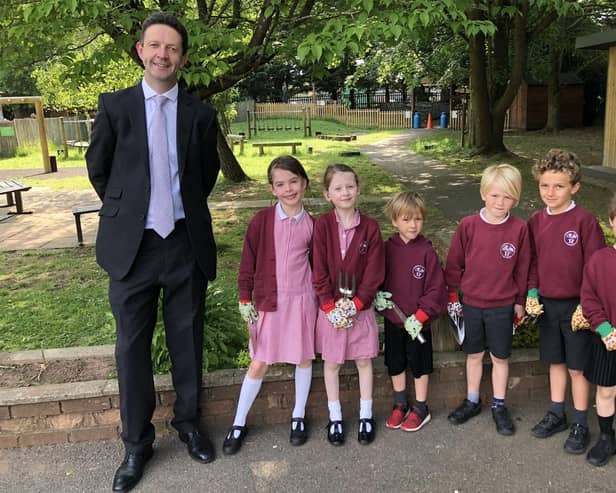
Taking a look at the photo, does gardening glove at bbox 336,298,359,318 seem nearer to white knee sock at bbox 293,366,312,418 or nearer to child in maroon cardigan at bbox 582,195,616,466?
white knee sock at bbox 293,366,312,418

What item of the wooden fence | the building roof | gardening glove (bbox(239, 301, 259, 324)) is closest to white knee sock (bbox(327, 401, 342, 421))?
gardening glove (bbox(239, 301, 259, 324))

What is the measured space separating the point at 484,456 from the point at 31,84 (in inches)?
1655

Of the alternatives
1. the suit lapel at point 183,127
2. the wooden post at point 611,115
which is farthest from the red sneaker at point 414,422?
the wooden post at point 611,115

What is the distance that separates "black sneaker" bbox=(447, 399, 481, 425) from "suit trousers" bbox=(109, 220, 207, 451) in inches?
56.2

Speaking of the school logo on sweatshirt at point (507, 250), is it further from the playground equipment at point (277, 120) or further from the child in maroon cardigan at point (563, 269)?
the playground equipment at point (277, 120)

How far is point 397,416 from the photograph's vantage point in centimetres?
332

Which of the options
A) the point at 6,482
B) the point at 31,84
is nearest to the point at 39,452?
the point at 6,482

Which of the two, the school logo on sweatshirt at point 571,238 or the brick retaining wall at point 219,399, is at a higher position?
the school logo on sweatshirt at point 571,238

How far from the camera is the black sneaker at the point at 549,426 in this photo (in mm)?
3184

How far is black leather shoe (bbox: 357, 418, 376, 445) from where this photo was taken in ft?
10.4

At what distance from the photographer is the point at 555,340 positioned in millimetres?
3129

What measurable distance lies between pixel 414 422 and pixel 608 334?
1.11m

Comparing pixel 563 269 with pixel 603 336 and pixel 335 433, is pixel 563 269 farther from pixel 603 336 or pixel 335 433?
pixel 335 433

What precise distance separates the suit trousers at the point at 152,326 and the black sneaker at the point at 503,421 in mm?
1636
